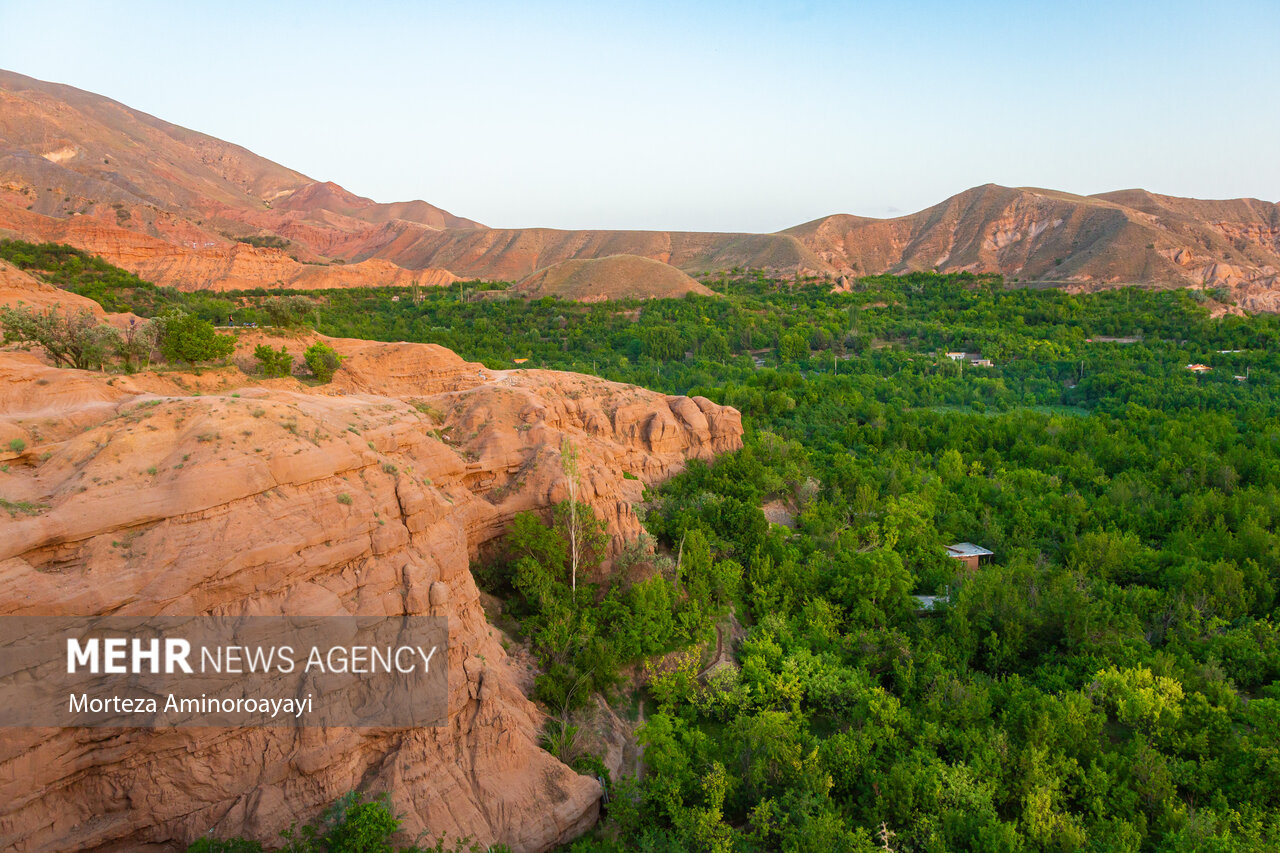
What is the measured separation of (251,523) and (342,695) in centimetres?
372

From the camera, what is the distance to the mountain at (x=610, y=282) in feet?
306

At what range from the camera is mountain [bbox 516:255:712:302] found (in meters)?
93.1

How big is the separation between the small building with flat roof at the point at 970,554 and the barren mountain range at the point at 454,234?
235 ft

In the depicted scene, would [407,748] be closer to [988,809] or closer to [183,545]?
[183,545]

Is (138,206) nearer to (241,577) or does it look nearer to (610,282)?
(610,282)

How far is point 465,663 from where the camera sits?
14930 millimetres

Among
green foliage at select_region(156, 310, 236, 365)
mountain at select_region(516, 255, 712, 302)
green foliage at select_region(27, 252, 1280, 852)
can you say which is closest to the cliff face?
green foliage at select_region(27, 252, 1280, 852)

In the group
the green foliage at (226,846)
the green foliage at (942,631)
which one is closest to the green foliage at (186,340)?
the green foliage at (942,631)

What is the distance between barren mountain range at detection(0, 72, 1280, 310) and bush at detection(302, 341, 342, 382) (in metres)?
62.0

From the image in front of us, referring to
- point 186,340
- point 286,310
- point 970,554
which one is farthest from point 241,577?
point 970,554

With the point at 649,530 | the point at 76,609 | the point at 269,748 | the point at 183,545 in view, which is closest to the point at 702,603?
the point at 649,530

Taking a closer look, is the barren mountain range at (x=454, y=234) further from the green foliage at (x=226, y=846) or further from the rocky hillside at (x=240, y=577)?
the green foliage at (x=226, y=846)

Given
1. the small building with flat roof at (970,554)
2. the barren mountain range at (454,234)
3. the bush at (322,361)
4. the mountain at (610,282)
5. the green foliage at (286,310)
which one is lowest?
the small building with flat roof at (970,554)

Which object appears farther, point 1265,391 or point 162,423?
point 1265,391
